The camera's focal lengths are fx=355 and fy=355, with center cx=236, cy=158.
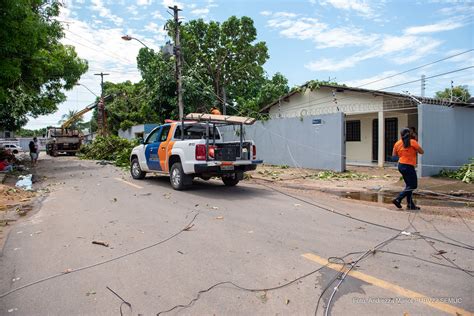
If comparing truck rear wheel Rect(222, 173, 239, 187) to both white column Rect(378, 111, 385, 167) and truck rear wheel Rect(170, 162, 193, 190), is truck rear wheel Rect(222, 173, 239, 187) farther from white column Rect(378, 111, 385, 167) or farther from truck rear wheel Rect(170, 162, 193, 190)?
white column Rect(378, 111, 385, 167)

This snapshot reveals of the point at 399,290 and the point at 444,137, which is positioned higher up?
the point at 444,137

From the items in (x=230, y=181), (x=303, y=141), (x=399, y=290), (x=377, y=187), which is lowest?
(x=399, y=290)

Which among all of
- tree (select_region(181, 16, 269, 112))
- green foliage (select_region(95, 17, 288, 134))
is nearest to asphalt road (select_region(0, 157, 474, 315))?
green foliage (select_region(95, 17, 288, 134))

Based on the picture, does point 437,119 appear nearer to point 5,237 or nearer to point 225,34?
point 5,237

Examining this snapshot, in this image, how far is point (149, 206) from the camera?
811 cm

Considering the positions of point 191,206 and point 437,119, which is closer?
point 191,206

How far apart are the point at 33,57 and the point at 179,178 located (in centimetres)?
925

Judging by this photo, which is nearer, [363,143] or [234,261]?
[234,261]

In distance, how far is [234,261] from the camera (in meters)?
4.47

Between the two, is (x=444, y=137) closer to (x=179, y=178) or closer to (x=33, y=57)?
(x=179, y=178)

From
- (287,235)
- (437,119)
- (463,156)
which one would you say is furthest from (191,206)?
(463,156)

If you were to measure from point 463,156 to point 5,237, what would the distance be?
14141mm

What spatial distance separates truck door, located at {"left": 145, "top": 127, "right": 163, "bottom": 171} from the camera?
1127cm

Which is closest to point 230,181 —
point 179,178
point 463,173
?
point 179,178
